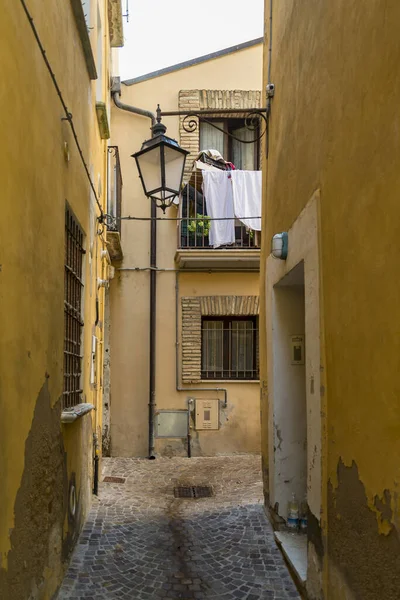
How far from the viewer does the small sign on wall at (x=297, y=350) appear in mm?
5184

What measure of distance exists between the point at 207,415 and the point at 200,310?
2.03 metres

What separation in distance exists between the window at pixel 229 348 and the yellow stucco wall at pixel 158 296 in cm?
31

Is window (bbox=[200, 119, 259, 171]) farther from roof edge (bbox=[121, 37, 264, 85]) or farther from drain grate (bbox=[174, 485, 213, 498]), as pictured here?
drain grate (bbox=[174, 485, 213, 498])

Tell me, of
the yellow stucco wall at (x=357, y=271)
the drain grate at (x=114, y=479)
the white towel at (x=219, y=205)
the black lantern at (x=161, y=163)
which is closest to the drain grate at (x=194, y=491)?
the drain grate at (x=114, y=479)

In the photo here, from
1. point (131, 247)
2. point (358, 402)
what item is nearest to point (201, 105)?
point (131, 247)

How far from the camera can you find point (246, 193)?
948cm

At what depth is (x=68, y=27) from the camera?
4.38 metres

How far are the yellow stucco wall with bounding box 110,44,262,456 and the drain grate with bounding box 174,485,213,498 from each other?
91.1 inches

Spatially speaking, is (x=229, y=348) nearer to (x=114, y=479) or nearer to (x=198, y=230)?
(x=198, y=230)

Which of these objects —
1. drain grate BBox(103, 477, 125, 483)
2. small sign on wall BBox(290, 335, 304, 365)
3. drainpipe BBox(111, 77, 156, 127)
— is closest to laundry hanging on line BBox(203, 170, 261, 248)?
drainpipe BBox(111, 77, 156, 127)

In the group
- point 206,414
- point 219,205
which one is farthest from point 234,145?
point 206,414

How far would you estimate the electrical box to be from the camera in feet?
31.7

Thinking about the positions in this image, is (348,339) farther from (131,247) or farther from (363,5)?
(131,247)

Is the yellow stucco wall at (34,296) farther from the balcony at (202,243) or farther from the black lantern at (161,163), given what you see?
the balcony at (202,243)
